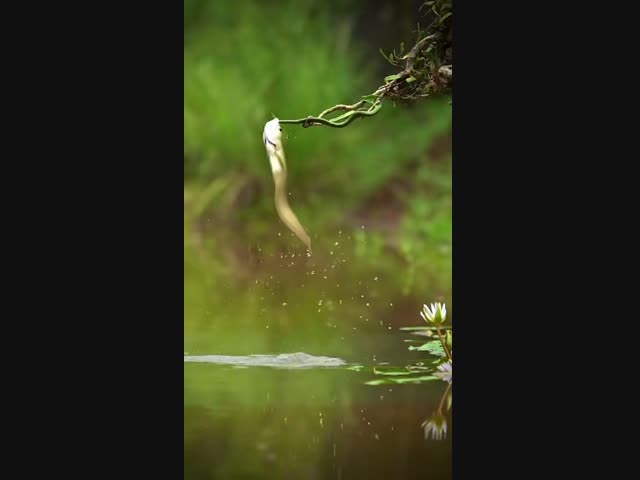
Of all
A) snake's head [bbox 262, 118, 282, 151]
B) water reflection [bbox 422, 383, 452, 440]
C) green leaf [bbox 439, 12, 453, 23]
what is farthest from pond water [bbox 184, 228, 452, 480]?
green leaf [bbox 439, 12, 453, 23]

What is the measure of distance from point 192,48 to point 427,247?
1.50m

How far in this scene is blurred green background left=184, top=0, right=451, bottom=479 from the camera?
432cm

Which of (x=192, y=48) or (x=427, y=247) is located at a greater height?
(x=192, y=48)

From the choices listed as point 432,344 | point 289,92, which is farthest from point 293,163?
point 432,344

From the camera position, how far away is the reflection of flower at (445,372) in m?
4.27

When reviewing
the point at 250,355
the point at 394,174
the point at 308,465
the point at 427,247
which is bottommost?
the point at 308,465

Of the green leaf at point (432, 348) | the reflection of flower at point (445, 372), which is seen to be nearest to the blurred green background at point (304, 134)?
the green leaf at point (432, 348)

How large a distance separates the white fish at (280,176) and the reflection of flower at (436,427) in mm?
1003

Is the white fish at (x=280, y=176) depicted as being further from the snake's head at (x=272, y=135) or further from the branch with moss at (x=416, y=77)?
the branch with moss at (x=416, y=77)

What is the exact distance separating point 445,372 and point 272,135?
1.41m

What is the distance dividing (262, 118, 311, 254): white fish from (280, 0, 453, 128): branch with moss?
19 centimetres

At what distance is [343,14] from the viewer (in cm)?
434

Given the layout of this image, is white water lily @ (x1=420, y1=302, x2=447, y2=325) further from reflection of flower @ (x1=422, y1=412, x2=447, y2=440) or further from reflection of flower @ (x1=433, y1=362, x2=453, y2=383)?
reflection of flower @ (x1=422, y1=412, x2=447, y2=440)
